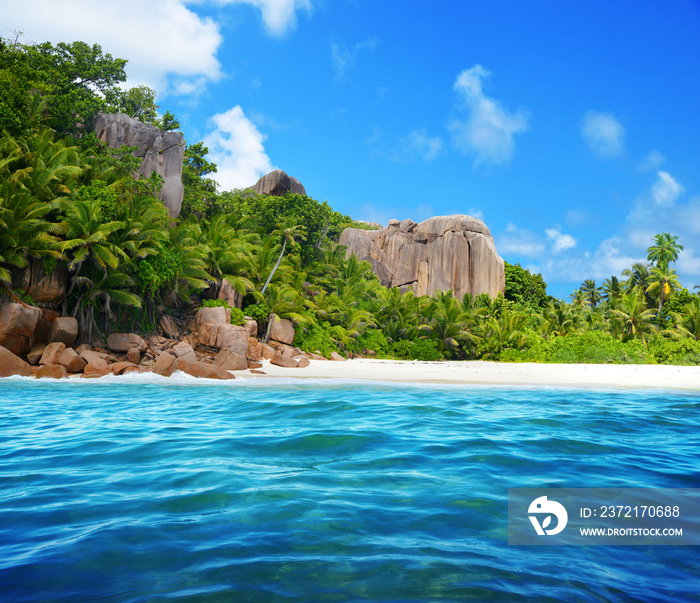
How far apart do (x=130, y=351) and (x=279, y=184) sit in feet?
84.3

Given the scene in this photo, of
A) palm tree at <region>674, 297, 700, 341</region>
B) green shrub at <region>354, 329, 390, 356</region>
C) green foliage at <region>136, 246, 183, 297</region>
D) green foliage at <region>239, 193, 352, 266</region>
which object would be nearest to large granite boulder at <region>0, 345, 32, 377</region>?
green foliage at <region>136, 246, 183, 297</region>

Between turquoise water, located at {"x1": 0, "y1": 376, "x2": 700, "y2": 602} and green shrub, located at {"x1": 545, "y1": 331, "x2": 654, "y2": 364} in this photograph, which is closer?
turquoise water, located at {"x1": 0, "y1": 376, "x2": 700, "y2": 602}

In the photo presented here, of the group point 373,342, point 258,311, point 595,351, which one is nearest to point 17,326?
point 258,311

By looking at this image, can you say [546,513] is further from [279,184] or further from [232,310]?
[279,184]

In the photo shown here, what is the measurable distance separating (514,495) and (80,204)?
19149 mm

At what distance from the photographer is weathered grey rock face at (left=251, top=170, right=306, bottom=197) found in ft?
138

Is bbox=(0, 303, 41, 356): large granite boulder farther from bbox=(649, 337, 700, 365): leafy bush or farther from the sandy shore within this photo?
bbox=(649, 337, 700, 365): leafy bush

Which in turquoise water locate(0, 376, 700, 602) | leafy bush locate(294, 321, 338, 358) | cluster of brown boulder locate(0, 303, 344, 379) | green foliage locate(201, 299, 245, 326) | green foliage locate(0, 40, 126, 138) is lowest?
turquoise water locate(0, 376, 700, 602)

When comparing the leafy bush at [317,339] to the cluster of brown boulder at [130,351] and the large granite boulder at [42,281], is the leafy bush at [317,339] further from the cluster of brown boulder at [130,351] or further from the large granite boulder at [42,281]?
the large granite boulder at [42,281]

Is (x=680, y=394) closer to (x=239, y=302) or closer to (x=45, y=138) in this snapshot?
(x=239, y=302)

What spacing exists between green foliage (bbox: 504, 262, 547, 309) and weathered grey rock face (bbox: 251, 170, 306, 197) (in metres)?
18.3

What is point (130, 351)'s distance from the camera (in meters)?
19.1

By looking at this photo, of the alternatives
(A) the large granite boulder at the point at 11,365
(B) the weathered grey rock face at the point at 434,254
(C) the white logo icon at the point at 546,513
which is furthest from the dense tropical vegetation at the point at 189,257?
(C) the white logo icon at the point at 546,513

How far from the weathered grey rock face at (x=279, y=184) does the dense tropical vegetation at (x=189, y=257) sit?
14.7 feet
